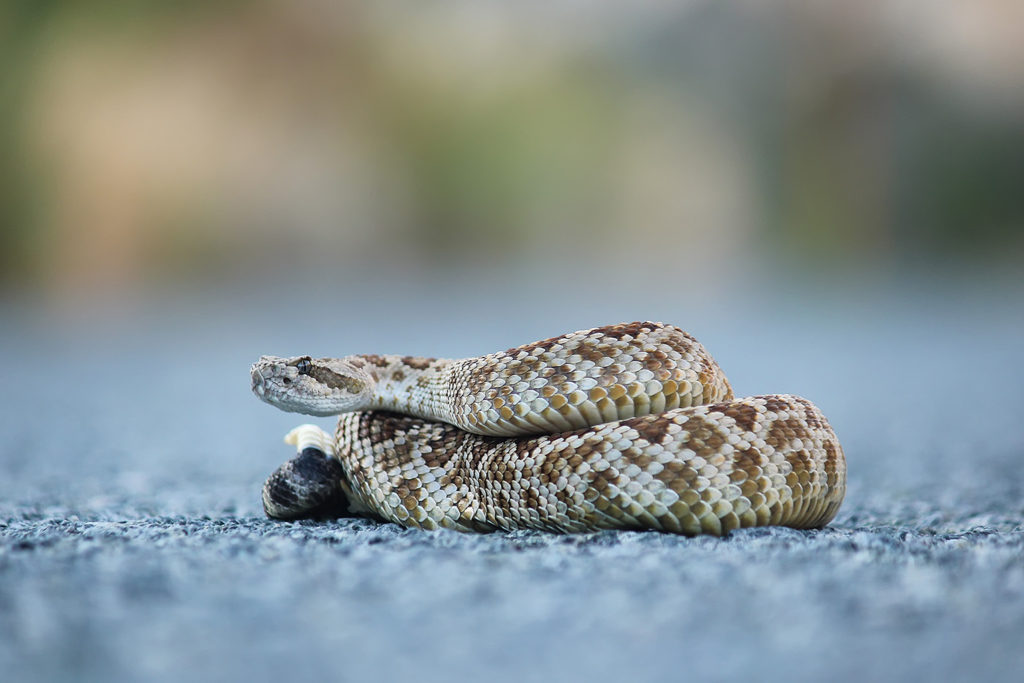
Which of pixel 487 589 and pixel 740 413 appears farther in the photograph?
pixel 740 413

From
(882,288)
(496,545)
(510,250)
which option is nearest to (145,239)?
(510,250)

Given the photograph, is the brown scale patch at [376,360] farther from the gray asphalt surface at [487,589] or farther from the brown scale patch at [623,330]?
the brown scale patch at [623,330]

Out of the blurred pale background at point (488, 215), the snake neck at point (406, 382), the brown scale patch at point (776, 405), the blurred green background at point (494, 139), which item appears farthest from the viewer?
the blurred green background at point (494, 139)

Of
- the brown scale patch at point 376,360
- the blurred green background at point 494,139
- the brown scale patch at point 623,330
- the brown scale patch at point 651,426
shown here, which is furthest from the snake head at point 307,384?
the blurred green background at point 494,139

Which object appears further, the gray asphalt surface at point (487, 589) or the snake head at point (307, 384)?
the snake head at point (307, 384)

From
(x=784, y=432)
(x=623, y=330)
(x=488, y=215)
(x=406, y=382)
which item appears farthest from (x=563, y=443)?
(x=488, y=215)

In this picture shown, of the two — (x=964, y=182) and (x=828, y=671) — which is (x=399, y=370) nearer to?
(x=828, y=671)

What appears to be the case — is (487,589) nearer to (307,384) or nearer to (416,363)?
(307,384)
